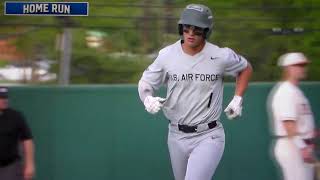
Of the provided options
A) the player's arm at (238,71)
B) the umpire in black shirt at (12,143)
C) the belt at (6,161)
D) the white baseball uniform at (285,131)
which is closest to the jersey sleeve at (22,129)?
the umpire in black shirt at (12,143)

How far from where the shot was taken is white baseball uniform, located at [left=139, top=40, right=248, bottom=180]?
5.59 meters

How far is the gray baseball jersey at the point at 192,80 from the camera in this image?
5.62 m

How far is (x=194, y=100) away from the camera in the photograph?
5.62 meters

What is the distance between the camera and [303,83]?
7.91 metres

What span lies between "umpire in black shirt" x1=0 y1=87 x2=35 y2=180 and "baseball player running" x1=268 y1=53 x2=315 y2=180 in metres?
2.22

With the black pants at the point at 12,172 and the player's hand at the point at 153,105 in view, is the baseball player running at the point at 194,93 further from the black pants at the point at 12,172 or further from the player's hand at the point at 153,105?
the black pants at the point at 12,172

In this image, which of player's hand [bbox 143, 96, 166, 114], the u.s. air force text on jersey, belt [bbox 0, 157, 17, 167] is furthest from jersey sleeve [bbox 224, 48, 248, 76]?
belt [bbox 0, 157, 17, 167]

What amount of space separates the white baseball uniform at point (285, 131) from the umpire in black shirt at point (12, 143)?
2212 mm

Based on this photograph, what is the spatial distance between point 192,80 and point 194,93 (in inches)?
3.9

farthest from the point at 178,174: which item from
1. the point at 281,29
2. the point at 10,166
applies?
the point at 281,29

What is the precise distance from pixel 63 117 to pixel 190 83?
2.50 meters

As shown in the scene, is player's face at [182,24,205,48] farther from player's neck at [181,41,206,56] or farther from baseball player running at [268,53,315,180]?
baseball player running at [268,53,315,180]

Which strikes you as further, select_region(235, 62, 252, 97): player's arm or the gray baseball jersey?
select_region(235, 62, 252, 97): player's arm

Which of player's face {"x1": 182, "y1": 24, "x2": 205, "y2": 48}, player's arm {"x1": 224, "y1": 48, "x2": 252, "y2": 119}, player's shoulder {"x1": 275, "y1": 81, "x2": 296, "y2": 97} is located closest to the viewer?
player's face {"x1": 182, "y1": 24, "x2": 205, "y2": 48}
